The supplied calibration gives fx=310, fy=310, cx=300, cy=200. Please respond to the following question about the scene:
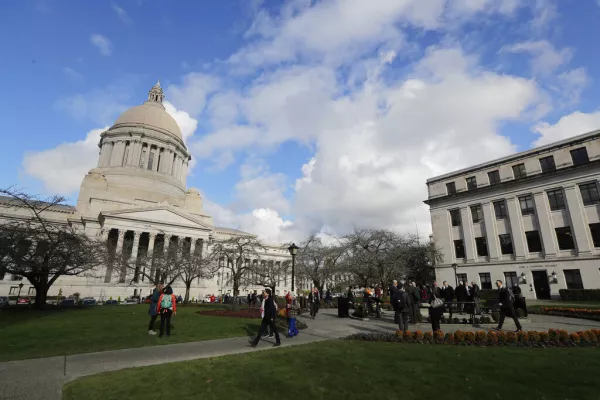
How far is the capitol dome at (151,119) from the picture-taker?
255ft

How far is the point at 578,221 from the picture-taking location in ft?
108

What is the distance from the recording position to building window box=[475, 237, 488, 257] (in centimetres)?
3916

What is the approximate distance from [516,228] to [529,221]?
157 centimetres

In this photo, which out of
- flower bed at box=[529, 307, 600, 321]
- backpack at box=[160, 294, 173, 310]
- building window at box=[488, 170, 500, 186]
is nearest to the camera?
backpack at box=[160, 294, 173, 310]

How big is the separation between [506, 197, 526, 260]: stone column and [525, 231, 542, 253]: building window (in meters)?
0.64

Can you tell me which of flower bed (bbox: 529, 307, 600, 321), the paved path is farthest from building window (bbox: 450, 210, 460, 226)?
the paved path

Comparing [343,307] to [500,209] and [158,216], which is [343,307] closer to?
[500,209]

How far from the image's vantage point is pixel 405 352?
9273mm

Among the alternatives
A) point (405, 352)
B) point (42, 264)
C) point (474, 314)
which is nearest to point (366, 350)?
point (405, 352)

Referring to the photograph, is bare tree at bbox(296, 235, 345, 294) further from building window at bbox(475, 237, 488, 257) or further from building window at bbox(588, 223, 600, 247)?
building window at bbox(588, 223, 600, 247)

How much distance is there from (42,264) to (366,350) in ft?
77.8

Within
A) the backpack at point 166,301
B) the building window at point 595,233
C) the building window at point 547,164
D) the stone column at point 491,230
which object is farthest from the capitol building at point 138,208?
the building window at point 595,233

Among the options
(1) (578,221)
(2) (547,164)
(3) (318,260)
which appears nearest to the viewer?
(1) (578,221)

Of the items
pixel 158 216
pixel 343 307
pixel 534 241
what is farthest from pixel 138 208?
pixel 534 241
